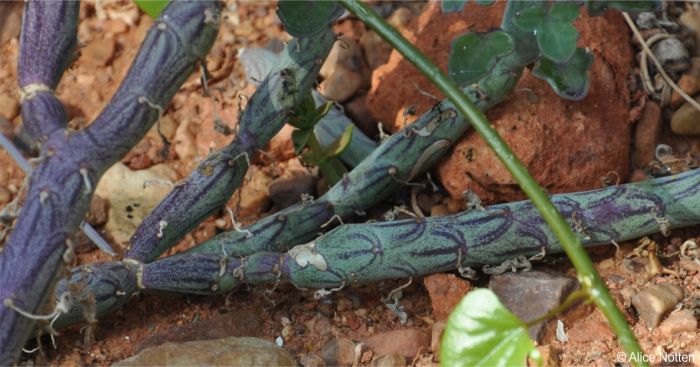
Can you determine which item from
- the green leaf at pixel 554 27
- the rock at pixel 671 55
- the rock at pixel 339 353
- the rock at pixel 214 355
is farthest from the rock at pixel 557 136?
the rock at pixel 214 355

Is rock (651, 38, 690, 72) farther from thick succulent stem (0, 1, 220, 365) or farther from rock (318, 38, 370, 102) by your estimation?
thick succulent stem (0, 1, 220, 365)

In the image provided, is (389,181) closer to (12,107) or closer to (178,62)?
(178,62)

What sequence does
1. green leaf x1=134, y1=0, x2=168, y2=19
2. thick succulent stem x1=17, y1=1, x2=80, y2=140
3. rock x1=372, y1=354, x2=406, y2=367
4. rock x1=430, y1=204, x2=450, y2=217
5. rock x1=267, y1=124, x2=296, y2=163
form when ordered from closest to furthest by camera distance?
thick succulent stem x1=17, y1=1, x2=80, y2=140 → rock x1=372, y1=354, x2=406, y2=367 → green leaf x1=134, y1=0, x2=168, y2=19 → rock x1=430, y1=204, x2=450, y2=217 → rock x1=267, y1=124, x2=296, y2=163

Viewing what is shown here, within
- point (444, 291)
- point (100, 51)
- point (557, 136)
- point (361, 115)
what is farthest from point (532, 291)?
point (100, 51)

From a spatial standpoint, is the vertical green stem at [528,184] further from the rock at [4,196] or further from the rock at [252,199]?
the rock at [4,196]

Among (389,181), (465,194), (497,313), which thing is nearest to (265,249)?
(389,181)

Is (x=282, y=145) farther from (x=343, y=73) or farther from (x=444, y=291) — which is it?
(x=444, y=291)

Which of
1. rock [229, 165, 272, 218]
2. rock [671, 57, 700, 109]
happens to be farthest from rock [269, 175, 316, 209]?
rock [671, 57, 700, 109]
